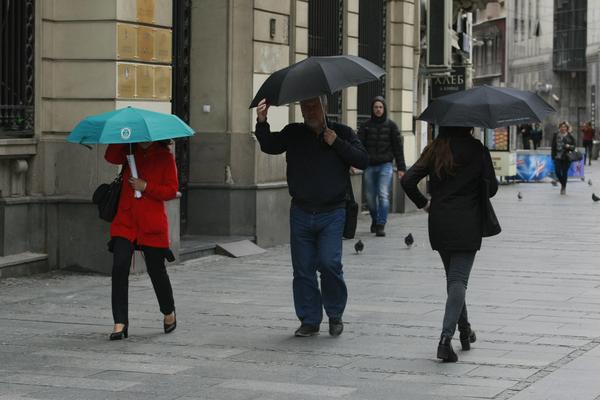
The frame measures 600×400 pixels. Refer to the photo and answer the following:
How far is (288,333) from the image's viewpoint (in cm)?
1087

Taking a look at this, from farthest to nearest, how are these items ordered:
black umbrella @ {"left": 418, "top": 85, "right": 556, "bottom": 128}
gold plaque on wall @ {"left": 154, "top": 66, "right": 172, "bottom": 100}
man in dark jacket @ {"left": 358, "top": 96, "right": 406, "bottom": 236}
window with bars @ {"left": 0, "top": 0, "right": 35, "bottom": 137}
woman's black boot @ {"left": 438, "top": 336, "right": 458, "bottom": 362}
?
→ man in dark jacket @ {"left": 358, "top": 96, "right": 406, "bottom": 236} → gold plaque on wall @ {"left": 154, "top": 66, "right": 172, "bottom": 100} → window with bars @ {"left": 0, "top": 0, "right": 35, "bottom": 137} → black umbrella @ {"left": 418, "top": 85, "right": 556, "bottom": 128} → woman's black boot @ {"left": 438, "top": 336, "right": 458, "bottom": 362}

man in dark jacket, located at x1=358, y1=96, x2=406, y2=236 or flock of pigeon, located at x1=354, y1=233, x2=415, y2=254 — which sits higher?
man in dark jacket, located at x1=358, y1=96, x2=406, y2=236

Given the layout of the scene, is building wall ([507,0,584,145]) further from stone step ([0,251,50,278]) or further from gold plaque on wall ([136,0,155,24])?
stone step ([0,251,50,278])

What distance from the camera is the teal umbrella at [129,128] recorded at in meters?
10.2

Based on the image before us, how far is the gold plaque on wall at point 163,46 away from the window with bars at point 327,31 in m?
5.64

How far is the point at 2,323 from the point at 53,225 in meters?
3.62

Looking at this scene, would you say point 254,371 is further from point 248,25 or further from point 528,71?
point 528,71

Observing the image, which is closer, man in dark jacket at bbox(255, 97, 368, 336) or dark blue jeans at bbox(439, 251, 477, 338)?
dark blue jeans at bbox(439, 251, 477, 338)

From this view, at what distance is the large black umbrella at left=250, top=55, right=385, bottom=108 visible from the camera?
1019 centimetres

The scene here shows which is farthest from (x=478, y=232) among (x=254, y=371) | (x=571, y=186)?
(x=571, y=186)

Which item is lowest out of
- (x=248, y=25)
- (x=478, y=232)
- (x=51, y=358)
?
(x=51, y=358)

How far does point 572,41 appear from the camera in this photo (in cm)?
8350

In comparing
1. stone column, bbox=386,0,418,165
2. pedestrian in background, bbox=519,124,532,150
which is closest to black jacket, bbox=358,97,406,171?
stone column, bbox=386,0,418,165

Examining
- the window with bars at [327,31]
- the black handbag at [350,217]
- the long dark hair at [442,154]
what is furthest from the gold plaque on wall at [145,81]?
the window with bars at [327,31]
